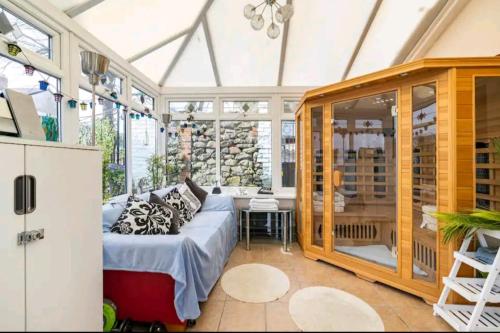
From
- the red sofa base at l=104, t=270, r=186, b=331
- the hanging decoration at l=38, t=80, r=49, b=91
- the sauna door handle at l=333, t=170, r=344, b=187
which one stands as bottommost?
the red sofa base at l=104, t=270, r=186, b=331

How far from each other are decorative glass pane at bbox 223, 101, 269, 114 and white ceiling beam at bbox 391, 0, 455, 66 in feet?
6.70

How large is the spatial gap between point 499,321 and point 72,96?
156 inches

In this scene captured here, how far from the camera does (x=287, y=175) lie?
4.31 m

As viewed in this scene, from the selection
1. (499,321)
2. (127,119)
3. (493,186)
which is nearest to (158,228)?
(127,119)

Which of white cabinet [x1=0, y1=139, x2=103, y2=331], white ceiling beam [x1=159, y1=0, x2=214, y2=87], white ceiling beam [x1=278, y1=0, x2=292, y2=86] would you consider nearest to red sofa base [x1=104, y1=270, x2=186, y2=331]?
white cabinet [x1=0, y1=139, x2=103, y2=331]

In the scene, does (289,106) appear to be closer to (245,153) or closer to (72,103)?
(245,153)

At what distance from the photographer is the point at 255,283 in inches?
97.9

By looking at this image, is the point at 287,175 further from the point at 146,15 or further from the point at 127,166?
the point at 146,15

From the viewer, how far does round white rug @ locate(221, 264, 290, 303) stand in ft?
7.20

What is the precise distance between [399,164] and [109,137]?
128 inches

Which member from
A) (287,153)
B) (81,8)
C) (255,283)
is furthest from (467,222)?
(81,8)

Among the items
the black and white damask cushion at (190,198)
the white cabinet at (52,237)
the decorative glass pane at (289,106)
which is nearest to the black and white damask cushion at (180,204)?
the black and white damask cushion at (190,198)

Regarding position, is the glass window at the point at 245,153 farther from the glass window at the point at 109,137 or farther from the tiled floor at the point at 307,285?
the glass window at the point at 109,137

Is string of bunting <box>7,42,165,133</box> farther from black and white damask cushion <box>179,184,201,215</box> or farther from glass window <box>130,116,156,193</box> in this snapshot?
black and white damask cushion <box>179,184,201,215</box>
